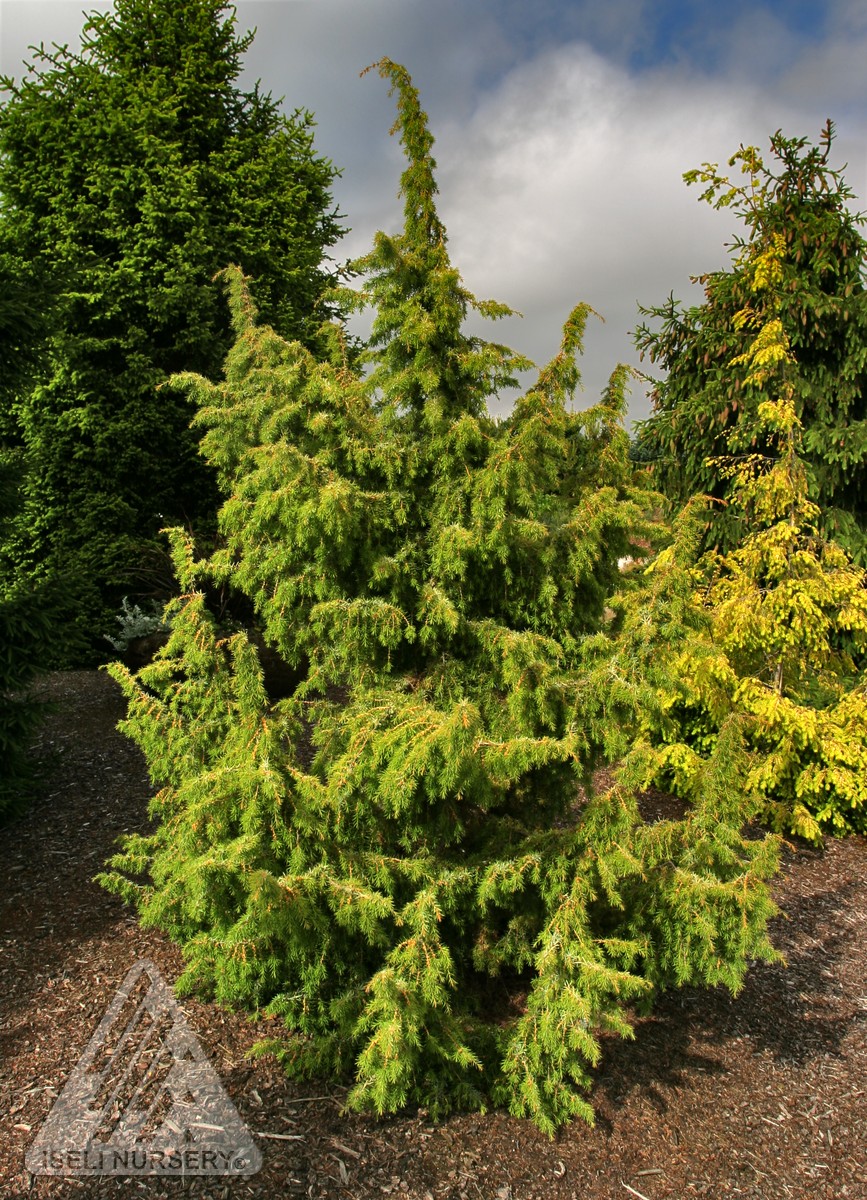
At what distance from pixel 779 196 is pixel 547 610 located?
4.98 m

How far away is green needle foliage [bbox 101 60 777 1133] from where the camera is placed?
2.59 m

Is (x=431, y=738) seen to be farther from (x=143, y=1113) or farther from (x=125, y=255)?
(x=125, y=255)

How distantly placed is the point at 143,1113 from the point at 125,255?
285 inches

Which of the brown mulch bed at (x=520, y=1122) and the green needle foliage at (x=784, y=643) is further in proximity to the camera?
the green needle foliage at (x=784, y=643)

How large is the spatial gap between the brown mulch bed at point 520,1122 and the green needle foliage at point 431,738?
0.54ft

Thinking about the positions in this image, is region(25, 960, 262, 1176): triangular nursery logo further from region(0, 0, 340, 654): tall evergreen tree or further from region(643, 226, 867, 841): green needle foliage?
region(0, 0, 340, 654): tall evergreen tree

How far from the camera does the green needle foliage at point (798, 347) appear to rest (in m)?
5.81

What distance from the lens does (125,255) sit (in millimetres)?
7258

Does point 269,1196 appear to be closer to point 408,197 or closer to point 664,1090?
point 664,1090

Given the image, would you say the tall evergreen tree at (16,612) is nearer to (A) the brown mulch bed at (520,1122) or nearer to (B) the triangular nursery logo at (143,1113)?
(A) the brown mulch bed at (520,1122)

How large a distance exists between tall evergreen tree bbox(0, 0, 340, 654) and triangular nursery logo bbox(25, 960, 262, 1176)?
4807 millimetres

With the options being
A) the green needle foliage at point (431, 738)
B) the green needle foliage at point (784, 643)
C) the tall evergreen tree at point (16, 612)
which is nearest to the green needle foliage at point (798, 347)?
the green needle foliage at point (784, 643)

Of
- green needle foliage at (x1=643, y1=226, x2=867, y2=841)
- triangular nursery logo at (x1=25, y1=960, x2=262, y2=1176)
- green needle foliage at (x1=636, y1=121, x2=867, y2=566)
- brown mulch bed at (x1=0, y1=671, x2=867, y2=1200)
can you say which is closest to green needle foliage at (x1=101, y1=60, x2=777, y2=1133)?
brown mulch bed at (x1=0, y1=671, x2=867, y2=1200)

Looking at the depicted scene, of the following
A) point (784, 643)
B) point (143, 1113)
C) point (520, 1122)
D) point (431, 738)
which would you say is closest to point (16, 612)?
point (143, 1113)
